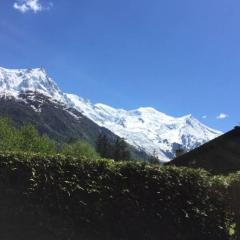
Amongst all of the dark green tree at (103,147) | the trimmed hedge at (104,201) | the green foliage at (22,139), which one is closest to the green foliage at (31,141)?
the green foliage at (22,139)

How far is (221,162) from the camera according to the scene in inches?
1291

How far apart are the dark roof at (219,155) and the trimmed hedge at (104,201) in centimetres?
1530

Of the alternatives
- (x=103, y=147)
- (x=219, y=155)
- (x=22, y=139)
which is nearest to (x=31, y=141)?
(x=22, y=139)

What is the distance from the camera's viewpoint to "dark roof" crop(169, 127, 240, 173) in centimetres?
3192

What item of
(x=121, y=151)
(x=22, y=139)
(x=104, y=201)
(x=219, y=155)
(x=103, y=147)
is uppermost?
(x=103, y=147)

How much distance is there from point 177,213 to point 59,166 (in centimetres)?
371

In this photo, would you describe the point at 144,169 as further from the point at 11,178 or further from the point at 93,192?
the point at 11,178

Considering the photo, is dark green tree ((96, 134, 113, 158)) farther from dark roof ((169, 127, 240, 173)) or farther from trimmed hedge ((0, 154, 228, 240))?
trimmed hedge ((0, 154, 228, 240))

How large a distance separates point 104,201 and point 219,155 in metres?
18.5

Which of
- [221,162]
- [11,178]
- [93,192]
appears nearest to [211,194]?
[93,192]

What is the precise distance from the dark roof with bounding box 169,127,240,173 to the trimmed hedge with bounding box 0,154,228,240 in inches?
602

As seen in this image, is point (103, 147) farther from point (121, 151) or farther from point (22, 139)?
point (22, 139)

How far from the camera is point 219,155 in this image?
33.4m

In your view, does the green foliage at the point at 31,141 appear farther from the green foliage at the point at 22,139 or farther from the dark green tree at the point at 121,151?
the dark green tree at the point at 121,151
